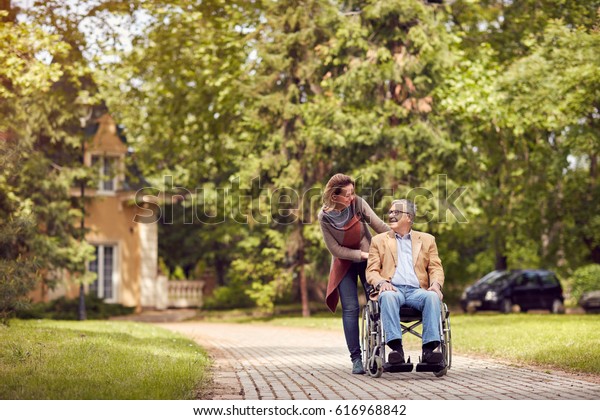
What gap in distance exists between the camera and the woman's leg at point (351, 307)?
9531 mm

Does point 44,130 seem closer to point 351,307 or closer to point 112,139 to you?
point 112,139

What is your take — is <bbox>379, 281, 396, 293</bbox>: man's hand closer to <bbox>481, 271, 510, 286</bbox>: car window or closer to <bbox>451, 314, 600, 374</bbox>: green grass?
<bbox>451, 314, 600, 374</bbox>: green grass

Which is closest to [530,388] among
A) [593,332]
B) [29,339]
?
[593,332]

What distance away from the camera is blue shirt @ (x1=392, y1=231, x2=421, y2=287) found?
29.4 ft

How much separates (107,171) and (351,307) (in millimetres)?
24742

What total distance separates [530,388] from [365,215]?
2.39 meters

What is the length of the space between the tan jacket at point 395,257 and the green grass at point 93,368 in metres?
1.90

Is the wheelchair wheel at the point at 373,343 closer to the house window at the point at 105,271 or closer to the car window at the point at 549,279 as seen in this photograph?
the car window at the point at 549,279

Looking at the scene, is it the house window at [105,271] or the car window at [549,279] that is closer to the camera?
the car window at [549,279]

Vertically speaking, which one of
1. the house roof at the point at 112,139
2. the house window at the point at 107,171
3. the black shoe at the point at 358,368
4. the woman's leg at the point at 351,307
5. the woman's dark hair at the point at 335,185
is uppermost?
the house roof at the point at 112,139

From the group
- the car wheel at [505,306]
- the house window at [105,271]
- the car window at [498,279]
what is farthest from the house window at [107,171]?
the car wheel at [505,306]

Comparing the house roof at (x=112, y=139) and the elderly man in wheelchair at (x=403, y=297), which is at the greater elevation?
the house roof at (x=112, y=139)

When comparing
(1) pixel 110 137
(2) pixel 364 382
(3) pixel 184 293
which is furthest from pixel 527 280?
(2) pixel 364 382

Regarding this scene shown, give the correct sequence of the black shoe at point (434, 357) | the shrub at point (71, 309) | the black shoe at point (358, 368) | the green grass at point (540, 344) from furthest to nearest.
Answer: the shrub at point (71, 309) → the green grass at point (540, 344) → the black shoe at point (358, 368) → the black shoe at point (434, 357)
